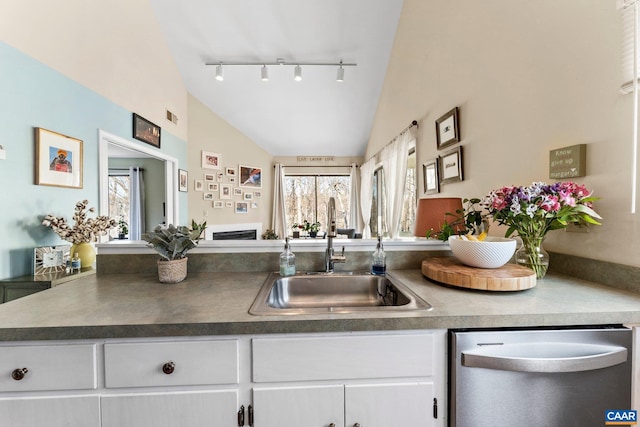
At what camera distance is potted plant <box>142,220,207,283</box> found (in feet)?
3.67

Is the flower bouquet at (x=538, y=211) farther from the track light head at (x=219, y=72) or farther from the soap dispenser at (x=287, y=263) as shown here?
the track light head at (x=219, y=72)

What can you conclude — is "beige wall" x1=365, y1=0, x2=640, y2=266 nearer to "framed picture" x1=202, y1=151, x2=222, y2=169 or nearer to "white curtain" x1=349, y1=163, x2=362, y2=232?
"framed picture" x1=202, y1=151, x2=222, y2=169

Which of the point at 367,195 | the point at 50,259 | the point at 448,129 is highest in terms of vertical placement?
the point at 448,129

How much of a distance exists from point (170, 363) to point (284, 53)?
Answer: 11.9 ft

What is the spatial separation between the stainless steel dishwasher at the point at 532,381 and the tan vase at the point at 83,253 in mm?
2457

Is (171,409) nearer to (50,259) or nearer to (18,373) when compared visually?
(18,373)

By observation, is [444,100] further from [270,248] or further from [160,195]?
[160,195]

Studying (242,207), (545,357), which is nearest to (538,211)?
(545,357)

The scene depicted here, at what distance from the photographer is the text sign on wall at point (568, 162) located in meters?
1.10

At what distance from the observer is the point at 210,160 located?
15.1 ft

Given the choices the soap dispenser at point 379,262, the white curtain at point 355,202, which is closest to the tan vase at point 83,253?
the soap dispenser at point 379,262

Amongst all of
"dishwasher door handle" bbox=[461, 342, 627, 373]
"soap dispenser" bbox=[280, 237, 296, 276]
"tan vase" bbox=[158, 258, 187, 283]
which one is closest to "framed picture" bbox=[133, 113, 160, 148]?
"tan vase" bbox=[158, 258, 187, 283]

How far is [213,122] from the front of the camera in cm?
460

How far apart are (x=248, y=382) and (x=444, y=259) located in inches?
41.1
